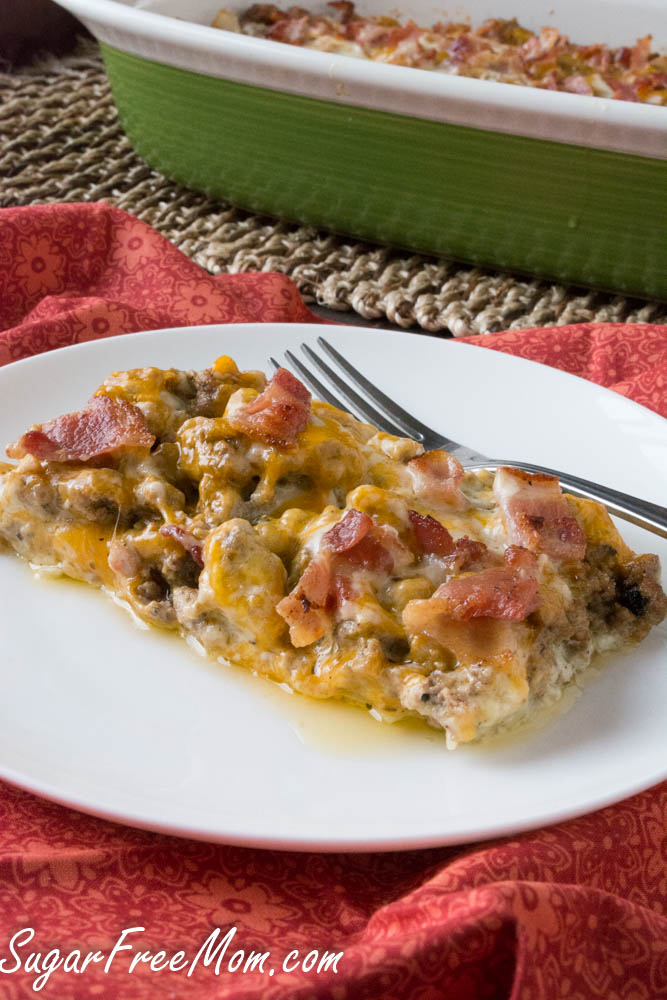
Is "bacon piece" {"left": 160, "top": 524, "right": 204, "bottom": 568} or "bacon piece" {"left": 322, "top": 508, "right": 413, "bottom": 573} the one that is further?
"bacon piece" {"left": 160, "top": 524, "right": 204, "bottom": 568}

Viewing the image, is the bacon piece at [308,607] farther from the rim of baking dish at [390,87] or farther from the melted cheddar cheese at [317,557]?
the rim of baking dish at [390,87]

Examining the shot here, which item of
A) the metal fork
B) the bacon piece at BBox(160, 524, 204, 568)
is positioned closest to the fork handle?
the metal fork

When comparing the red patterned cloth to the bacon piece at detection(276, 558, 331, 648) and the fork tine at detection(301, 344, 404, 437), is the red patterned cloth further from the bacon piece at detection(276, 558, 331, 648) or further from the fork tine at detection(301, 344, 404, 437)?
the fork tine at detection(301, 344, 404, 437)

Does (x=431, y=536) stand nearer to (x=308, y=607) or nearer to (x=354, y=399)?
(x=308, y=607)

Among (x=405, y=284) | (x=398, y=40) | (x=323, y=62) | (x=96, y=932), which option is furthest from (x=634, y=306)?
(x=96, y=932)

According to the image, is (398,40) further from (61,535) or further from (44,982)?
(44,982)

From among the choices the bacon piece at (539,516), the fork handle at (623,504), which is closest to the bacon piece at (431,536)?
the bacon piece at (539,516)
